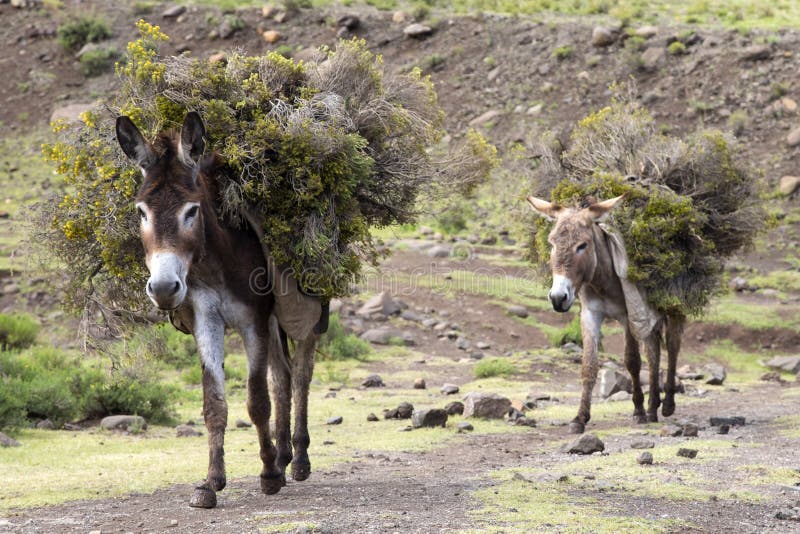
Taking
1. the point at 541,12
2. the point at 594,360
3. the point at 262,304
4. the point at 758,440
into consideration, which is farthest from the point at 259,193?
Result: the point at 541,12

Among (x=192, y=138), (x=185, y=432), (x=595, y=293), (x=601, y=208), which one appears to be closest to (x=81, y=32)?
(x=185, y=432)

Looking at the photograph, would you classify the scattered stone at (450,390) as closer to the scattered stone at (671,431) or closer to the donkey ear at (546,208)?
the donkey ear at (546,208)

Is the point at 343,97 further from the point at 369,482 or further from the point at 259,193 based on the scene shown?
the point at 369,482

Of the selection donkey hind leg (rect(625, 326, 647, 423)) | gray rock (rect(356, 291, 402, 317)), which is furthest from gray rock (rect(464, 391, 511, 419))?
gray rock (rect(356, 291, 402, 317))

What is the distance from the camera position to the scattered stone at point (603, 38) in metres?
35.7

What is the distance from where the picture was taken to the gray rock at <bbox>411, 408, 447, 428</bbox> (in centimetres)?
1029

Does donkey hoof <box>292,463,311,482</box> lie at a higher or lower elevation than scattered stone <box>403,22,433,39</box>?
lower

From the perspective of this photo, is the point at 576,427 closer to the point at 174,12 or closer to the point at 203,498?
the point at 203,498

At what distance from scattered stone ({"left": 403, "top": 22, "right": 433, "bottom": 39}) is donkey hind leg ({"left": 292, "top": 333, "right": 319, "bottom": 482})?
108 ft

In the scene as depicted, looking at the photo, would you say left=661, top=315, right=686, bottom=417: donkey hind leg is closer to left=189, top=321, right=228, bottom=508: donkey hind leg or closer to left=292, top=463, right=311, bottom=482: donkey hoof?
left=292, top=463, right=311, bottom=482: donkey hoof

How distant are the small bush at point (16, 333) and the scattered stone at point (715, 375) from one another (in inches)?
440

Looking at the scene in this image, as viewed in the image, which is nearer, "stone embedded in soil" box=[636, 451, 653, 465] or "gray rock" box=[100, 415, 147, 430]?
"stone embedded in soil" box=[636, 451, 653, 465]

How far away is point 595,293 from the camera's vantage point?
10.6m

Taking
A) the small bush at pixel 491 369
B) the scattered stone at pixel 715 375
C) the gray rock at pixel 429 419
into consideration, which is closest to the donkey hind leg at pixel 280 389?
the gray rock at pixel 429 419
